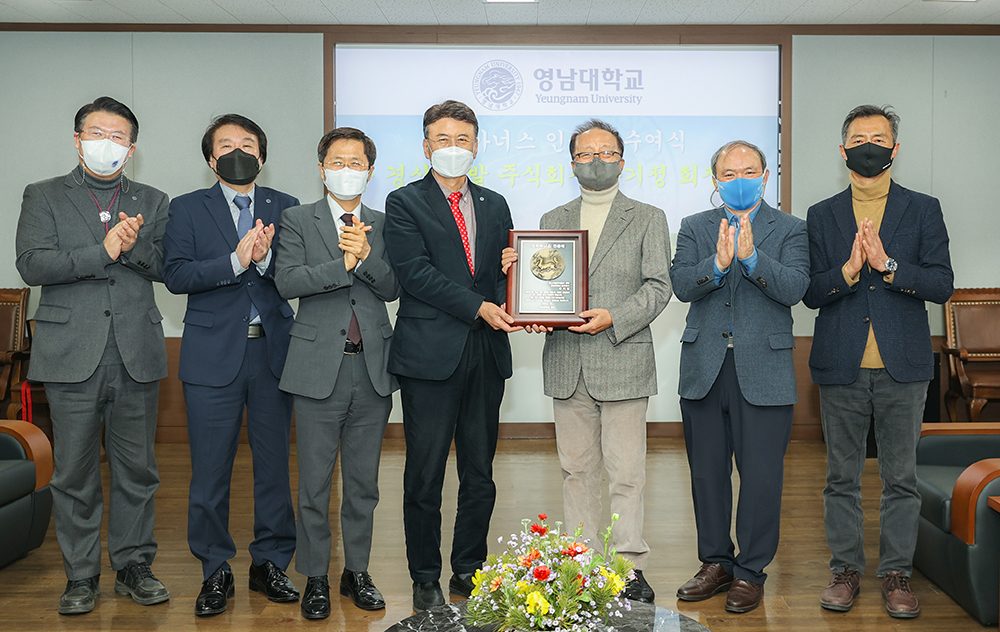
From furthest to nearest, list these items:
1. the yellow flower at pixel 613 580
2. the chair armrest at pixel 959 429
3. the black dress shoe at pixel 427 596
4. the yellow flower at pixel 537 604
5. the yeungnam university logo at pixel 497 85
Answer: the yeungnam university logo at pixel 497 85, the chair armrest at pixel 959 429, the black dress shoe at pixel 427 596, the yellow flower at pixel 613 580, the yellow flower at pixel 537 604

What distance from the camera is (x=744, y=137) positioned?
5906 millimetres

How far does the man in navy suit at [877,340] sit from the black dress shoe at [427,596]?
4.78 feet

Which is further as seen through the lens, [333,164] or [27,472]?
[27,472]

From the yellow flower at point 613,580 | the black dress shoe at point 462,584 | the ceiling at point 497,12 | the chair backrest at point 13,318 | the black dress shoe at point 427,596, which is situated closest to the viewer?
the yellow flower at point 613,580

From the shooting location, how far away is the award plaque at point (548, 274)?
2.76m

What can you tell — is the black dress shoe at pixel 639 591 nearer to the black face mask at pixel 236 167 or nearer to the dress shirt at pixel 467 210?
the dress shirt at pixel 467 210

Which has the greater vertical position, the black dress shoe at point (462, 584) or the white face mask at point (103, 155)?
the white face mask at point (103, 155)

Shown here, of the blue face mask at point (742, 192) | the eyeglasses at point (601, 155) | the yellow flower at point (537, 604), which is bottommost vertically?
the yellow flower at point (537, 604)

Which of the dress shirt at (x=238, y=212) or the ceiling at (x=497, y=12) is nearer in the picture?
the dress shirt at (x=238, y=212)

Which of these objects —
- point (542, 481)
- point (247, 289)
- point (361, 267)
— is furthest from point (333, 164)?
point (542, 481)

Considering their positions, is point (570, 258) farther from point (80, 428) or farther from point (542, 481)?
point (542, 481)

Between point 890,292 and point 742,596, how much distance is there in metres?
1.27

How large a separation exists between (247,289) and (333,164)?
583 mm

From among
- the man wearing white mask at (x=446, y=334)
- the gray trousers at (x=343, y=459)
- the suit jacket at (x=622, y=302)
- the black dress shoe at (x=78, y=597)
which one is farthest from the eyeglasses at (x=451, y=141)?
the black dress shoe at (x=78, y=597)
